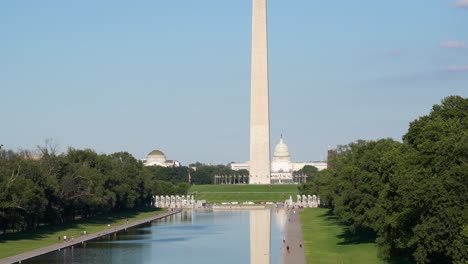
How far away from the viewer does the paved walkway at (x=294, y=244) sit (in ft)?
140

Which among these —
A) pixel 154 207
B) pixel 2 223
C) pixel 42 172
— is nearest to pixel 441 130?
pixel 2 223

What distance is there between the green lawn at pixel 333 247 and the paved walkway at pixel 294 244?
36 centimetres

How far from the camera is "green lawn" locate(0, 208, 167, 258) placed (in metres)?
48.7

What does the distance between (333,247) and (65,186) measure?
2659 cm

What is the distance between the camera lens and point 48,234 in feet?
193

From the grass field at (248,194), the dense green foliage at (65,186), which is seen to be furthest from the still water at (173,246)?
the grass field at (248,194)

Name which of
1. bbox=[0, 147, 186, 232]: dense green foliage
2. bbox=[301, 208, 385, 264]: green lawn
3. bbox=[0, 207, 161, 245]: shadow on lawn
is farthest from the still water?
bbox=[0, 147, 186, 232]: dense green foliage

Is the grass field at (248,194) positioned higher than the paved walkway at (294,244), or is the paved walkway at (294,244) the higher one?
the grass field at (248,194)

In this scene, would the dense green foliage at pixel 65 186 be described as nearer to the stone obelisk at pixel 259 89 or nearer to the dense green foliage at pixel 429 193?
the dense green foliage at pixel 429 193

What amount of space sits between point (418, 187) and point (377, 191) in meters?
16.3

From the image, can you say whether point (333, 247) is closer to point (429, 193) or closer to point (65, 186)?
point (429, 193)

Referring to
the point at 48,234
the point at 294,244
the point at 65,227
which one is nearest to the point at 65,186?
the point at 65,227

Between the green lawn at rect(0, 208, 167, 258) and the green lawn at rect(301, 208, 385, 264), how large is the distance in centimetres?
1336

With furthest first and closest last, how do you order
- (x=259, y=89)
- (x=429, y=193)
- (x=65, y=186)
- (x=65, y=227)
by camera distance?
(x=259, y=89) → (x=65, y=186) → (x=65, y=227) → (x=429, y=193)
